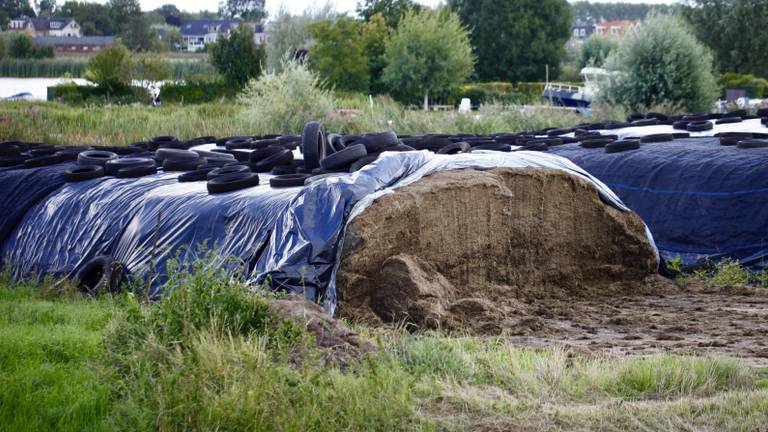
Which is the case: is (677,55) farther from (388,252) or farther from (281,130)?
(388,252)

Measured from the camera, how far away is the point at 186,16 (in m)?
182

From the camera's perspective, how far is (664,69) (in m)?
30.2

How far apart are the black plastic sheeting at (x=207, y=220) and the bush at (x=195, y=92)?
29.3 meters

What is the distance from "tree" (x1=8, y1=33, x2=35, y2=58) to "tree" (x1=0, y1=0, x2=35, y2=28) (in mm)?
53983

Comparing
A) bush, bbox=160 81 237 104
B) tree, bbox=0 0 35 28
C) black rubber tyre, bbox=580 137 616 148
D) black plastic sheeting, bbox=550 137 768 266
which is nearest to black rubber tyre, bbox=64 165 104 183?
black plastic sheeting, bbox=550 137 768 266

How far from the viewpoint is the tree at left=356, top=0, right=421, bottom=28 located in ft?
207

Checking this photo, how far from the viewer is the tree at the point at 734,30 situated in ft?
194

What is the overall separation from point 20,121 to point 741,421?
2239 centimetres

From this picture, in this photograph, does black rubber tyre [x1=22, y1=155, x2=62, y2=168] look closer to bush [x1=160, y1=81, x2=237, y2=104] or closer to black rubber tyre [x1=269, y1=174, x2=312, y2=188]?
black rubber tyre [x1=269, y1=174, x2=312, y2=188]

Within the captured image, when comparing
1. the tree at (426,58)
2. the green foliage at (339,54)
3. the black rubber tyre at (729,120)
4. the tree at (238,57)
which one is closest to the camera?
the black rubber tyre at (729,120)

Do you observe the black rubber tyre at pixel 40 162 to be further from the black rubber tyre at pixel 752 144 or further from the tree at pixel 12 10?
the tree at pixel 12 10

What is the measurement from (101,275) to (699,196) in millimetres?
8042

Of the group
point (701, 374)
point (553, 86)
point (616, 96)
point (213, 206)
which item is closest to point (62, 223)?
point (213, 206)

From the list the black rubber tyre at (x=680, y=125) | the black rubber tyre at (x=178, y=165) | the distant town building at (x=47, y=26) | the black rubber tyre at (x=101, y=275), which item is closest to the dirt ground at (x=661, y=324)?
the black rubber tyre at (x=101, y=275)
